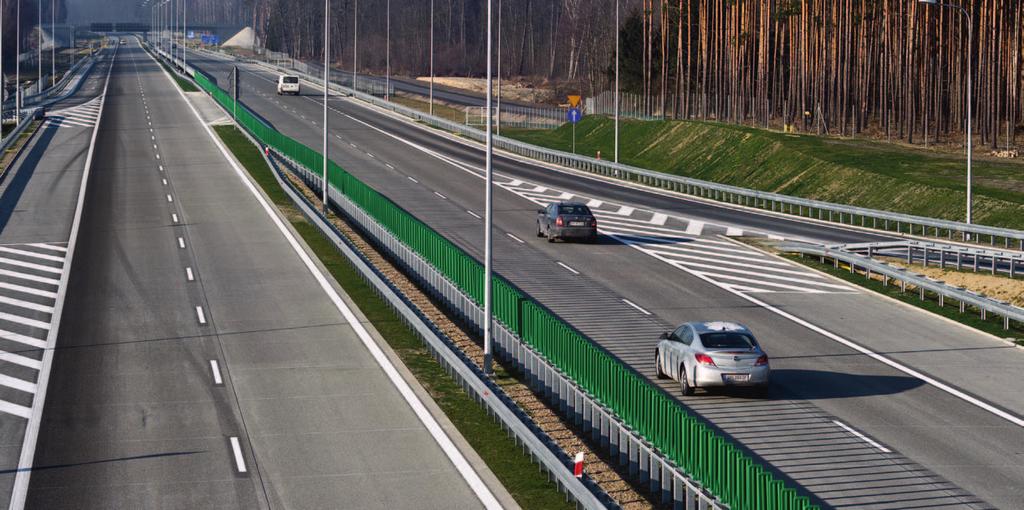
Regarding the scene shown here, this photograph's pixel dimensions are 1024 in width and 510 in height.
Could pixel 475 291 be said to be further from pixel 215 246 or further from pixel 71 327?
pixel 215 246

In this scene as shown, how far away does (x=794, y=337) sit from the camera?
31531 mm

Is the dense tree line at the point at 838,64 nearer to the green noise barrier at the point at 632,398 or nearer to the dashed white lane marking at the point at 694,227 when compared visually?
the dashed white lane marking at the point at 694,227

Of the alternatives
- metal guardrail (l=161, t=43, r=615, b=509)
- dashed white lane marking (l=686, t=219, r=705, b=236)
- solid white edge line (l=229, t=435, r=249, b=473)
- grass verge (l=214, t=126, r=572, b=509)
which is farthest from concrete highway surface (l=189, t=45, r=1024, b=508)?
solid white edge line (l=229, t=435, r=249, b=473)

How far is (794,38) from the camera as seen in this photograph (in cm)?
9306

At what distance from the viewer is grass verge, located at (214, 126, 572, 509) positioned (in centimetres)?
1952

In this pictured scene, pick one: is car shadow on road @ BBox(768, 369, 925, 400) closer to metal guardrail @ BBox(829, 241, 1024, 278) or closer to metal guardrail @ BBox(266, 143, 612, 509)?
metal guardrail @ BBox(266, 143, 612, 509)


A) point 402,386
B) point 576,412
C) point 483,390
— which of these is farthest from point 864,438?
point 402,386

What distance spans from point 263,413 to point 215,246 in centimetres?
2014

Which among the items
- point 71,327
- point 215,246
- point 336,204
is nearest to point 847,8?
point 336,204

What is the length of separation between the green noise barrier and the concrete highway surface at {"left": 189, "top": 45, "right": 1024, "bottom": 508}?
218cm

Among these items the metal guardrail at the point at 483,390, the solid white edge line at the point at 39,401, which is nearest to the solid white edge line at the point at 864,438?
the metal guardrail at the point at 483,390

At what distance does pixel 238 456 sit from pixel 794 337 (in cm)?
1531

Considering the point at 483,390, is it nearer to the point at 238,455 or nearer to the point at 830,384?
the point at 238,455

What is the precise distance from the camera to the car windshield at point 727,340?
25.5 metres
